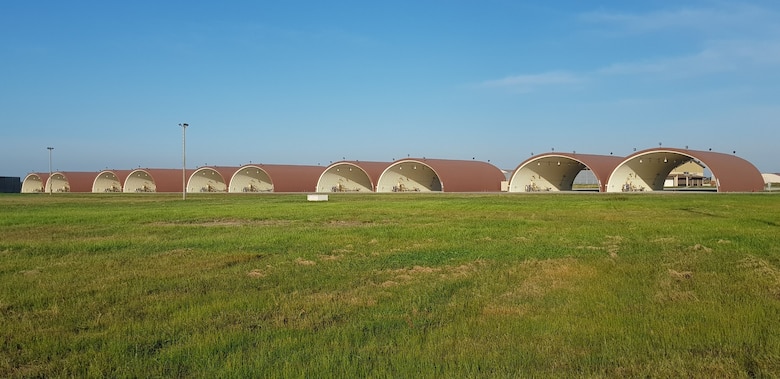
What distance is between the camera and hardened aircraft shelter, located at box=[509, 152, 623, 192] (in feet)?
216

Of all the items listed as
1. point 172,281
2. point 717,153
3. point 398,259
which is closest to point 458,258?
point 398,259

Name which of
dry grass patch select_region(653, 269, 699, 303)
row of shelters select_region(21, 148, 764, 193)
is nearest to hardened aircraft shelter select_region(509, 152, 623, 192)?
row of shelters select_region(21, 148, 764, 193)

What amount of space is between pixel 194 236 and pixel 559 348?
16.0 metres

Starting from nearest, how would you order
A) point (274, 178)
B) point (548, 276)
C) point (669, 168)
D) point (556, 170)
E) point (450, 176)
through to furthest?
point (548, 276), point (669, 168), point (556, 170), point (450, 176), point (274, 178)

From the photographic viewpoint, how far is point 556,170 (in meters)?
73.6

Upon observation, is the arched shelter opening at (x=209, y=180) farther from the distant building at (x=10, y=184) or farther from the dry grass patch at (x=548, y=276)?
the dry grass patch at (x=548, y=276)

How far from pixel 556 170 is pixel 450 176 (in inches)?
520

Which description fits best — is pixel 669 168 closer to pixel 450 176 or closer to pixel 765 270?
pixel 450 176

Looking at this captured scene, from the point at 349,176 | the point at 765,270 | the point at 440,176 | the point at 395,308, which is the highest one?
the point at 349,176

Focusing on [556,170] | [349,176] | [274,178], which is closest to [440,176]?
[556,170]

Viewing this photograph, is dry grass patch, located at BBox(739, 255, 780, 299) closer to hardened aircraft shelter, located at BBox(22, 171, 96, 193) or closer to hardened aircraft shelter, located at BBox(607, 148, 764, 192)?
hardened aircraft shelter, located at BBox(607, 148, 764, 192)

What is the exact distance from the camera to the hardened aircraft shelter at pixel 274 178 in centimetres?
8538

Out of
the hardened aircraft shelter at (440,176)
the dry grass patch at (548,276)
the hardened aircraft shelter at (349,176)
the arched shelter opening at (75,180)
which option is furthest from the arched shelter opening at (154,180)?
the dry grass patch at (548,276)

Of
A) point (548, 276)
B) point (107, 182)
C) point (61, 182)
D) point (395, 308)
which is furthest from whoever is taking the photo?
point (61, 182)
